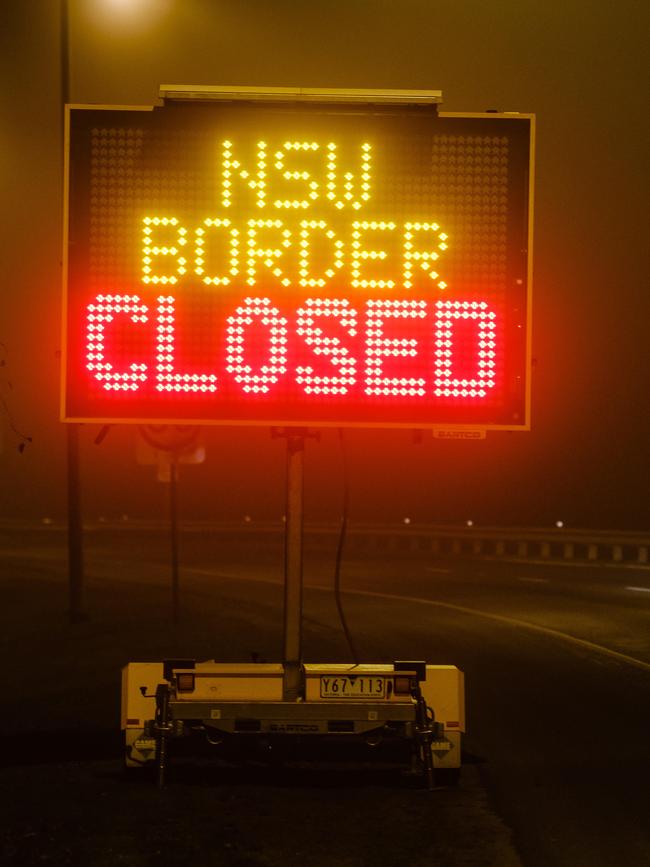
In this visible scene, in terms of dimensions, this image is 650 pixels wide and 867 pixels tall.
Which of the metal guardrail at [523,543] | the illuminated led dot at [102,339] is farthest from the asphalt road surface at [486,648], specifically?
the metal guardrail at [523,543]

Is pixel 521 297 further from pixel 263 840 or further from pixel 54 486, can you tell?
pixel 54 486

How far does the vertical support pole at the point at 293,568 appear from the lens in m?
8.55

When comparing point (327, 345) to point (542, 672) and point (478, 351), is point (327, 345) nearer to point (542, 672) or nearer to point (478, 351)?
point (478, 351)

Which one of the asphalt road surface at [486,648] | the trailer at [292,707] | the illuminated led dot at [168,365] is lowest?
the asphalt road surface at [486,648]

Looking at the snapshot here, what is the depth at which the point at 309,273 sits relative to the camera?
7574 mm

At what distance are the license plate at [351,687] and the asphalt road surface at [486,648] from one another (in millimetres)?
794

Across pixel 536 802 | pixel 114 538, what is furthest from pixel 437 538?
pixel 536 802

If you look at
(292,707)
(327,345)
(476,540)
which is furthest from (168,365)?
(476,540)

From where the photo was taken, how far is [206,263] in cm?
762

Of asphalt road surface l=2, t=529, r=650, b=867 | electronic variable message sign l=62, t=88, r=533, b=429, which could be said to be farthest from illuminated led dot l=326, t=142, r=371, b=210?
asphalt road surface l=2, t=529, r=650, b=867

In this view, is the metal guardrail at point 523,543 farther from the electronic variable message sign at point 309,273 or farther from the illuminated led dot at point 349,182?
the illuminated led dot at point 349,182

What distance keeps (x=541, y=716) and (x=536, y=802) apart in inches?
140

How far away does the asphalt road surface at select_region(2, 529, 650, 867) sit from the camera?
29.1 feet

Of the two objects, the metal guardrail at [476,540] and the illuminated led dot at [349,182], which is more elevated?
the illuminated led dot at [349,182]
